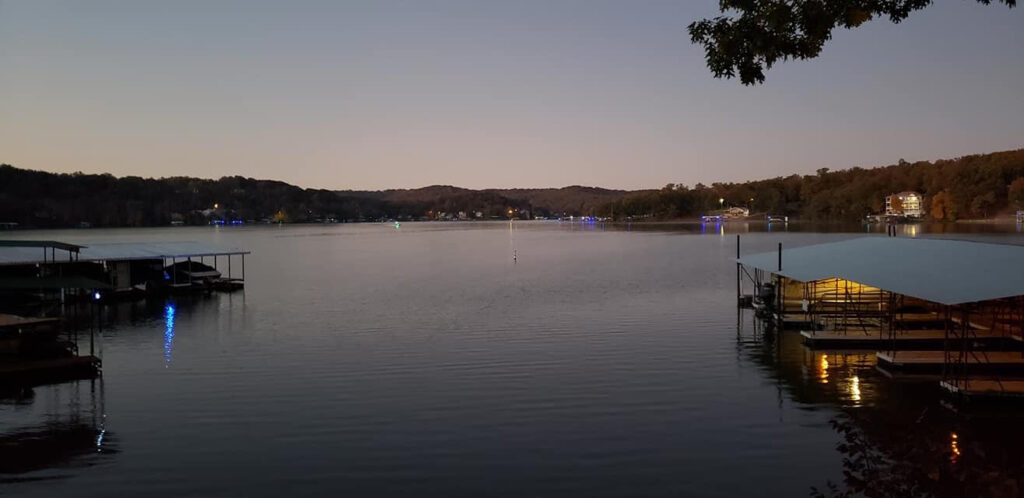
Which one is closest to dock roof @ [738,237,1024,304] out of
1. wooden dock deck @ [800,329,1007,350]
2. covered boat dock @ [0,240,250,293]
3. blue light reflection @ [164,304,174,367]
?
wooden dock deck @ [800,329,1007,350]

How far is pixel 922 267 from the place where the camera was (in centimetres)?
2122

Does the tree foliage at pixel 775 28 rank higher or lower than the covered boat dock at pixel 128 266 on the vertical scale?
higher

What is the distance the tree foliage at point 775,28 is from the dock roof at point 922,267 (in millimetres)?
9784

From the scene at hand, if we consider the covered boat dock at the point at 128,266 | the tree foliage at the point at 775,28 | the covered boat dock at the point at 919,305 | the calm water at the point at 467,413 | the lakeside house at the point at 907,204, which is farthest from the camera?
the lakeside house at the point at 907,204

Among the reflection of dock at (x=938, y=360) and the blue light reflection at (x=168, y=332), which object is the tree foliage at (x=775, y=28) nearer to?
the reflection of dock at (x=938, y=360)

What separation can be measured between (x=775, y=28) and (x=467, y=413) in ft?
36.8

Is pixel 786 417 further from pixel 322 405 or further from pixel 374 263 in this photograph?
pixel 374 263

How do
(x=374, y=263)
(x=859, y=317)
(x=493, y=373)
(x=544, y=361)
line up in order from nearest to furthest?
(x=493, y=373), (x=544, y=361), (x=859, y=317), (x=374, y=263)

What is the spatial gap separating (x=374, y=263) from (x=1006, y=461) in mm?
68682

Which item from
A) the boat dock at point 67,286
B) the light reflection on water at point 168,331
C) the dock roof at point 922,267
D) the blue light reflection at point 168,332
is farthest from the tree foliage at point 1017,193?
the blue light reflection at point 168,332

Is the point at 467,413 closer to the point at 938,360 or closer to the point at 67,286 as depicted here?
the point at 938,360

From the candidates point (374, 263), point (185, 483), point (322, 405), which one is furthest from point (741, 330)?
point (374, 263)

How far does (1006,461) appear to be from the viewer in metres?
13.4

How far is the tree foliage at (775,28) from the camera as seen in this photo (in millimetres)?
9398
